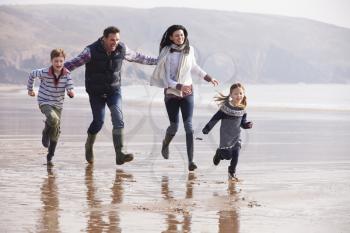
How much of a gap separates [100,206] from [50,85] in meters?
3.50

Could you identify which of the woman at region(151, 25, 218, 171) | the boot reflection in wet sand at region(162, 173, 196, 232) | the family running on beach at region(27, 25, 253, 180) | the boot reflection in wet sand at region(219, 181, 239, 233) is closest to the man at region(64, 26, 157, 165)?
the family running on beach at region(27, 25, 253, 180)

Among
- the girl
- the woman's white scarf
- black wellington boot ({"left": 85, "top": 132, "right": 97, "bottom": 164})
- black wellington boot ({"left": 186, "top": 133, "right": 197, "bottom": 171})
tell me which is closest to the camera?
the girl

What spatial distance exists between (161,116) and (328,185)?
1339cm

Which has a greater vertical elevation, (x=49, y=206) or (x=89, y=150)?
(x=89, y=150)

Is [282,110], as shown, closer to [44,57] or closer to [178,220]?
[178,220]

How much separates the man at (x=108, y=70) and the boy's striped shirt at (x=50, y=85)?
0.53ft

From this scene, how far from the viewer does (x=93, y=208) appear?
25.6 ft

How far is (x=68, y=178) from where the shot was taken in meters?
9.82

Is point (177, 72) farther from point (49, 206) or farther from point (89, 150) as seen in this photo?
point (49, 206)

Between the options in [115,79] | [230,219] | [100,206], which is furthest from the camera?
[115,79]

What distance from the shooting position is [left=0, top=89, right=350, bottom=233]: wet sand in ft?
23.7

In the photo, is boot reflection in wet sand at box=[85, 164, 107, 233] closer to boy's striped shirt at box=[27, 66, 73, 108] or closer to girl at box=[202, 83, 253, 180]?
boy's striped shirt at box=[27, 66, 73, 108]

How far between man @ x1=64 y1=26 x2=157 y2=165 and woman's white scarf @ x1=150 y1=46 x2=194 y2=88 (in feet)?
0.55

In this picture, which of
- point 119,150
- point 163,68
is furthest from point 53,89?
point 163,68
